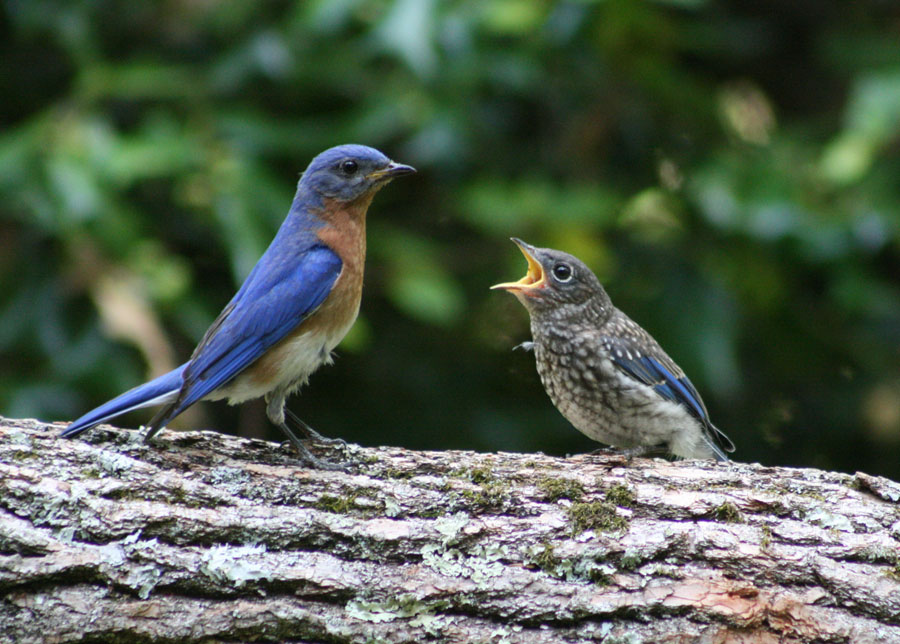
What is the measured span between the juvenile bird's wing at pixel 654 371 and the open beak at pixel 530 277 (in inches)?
16.3

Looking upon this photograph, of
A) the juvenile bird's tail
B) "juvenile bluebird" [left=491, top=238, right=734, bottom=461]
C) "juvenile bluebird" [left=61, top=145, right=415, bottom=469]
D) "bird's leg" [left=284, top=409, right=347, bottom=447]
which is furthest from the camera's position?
the juvenile bird's tail

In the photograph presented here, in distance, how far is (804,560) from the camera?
330 cm

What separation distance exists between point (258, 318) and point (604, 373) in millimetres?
1401

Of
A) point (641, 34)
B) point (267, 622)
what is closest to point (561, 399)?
point (267, 622)

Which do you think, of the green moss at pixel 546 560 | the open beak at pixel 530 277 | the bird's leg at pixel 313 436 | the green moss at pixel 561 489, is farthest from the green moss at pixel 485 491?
the open beak at pixel 530 277

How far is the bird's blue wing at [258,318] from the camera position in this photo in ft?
12.2

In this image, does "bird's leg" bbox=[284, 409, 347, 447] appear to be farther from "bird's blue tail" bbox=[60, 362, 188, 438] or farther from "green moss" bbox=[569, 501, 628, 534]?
"green moss" bbox=[569, 501, 628, 534]

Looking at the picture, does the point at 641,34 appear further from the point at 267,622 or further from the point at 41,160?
the point at 267,622

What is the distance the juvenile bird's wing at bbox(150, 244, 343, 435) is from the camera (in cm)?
371

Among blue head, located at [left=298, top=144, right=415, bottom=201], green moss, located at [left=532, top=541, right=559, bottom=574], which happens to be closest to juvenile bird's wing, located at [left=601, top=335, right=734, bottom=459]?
blue head, located at [left=298, top=144, right=415, bottom=201]

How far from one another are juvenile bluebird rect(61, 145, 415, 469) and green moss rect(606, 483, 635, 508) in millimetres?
950

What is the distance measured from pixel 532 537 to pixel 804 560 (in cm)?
83

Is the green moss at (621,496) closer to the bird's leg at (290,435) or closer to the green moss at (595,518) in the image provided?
the green moss at (595,518)

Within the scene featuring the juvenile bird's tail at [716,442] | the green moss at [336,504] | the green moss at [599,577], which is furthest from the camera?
the juvenile bird's tail at [716,442]
